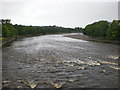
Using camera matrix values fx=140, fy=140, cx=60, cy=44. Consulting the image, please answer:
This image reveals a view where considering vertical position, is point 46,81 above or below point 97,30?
below

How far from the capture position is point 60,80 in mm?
10367

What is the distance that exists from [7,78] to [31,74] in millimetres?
1919

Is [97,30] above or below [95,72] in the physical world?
above

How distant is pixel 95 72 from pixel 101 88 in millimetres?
3327

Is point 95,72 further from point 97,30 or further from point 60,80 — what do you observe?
point 97,30

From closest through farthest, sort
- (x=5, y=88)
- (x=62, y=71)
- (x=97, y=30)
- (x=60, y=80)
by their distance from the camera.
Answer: (x=5, y=88) → (x=60, y=80) → (x=62, y=71) → (x=97, y=30)

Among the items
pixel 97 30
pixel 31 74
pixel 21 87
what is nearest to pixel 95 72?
pixel 31 74

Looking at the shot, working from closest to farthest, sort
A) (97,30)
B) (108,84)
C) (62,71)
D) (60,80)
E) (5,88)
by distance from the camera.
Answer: (5,88) < (108,84) < (60,80) < (62,71) < (97,30)

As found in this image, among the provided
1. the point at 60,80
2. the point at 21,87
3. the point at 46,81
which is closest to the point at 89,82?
the point at 60,80

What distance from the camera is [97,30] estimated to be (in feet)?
186

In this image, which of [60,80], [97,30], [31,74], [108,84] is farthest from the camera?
[97,30]

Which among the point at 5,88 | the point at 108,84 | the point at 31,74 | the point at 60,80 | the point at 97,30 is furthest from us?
the point at 97,30

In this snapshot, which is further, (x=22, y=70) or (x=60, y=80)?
(x=22, y=70)

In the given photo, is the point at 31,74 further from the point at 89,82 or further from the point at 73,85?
the point at 89,82
